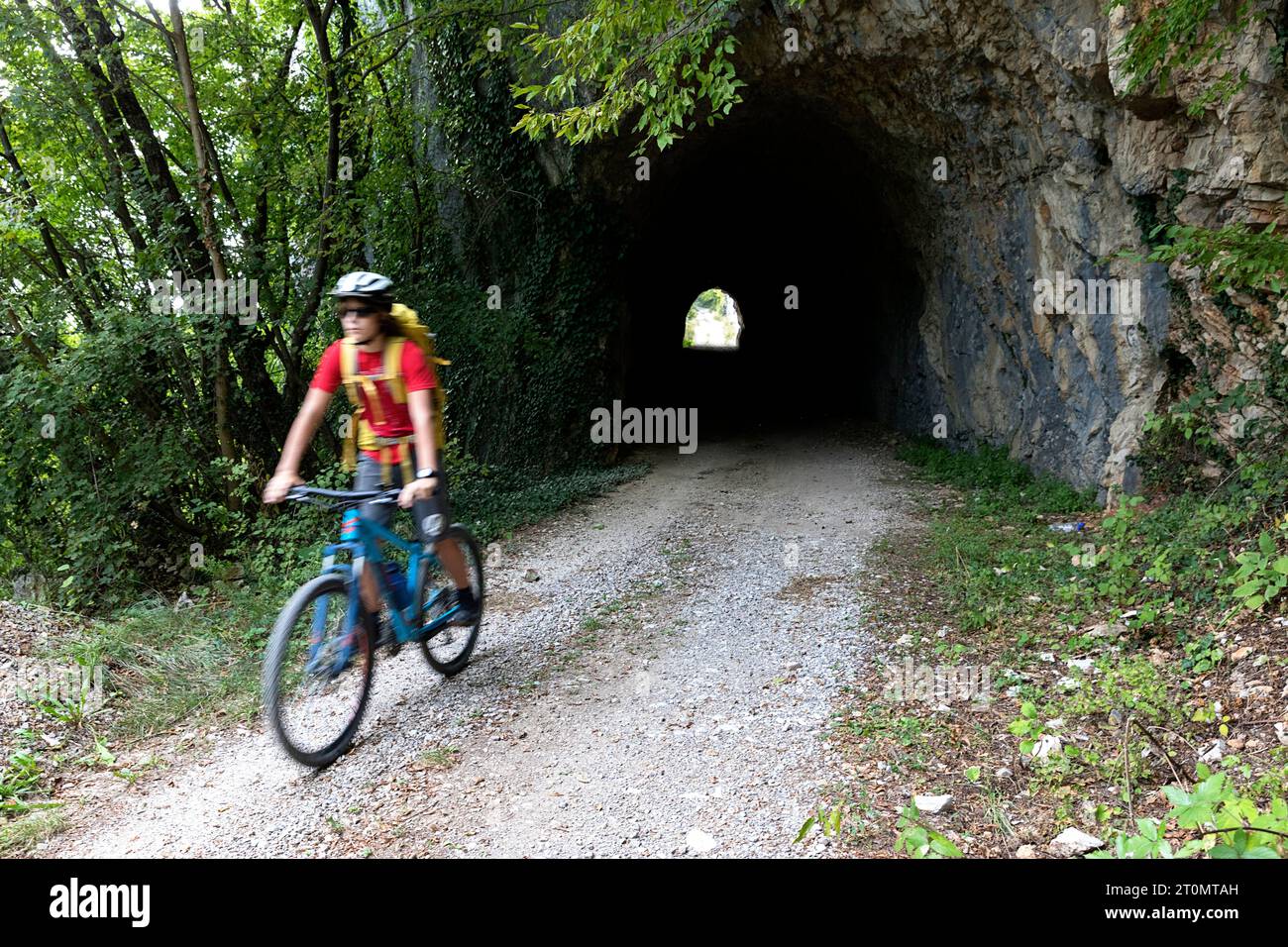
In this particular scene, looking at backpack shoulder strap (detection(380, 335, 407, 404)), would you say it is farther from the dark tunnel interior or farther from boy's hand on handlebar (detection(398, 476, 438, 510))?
the dark tunnel interior

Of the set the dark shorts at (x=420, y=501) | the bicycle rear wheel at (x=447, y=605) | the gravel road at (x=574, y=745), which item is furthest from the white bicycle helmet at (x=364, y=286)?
the gravel road at (x=574, y=745)

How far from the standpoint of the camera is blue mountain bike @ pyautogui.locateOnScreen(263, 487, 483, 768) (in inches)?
150

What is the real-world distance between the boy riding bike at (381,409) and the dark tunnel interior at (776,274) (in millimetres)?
8904

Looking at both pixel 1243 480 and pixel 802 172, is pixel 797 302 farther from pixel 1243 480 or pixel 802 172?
pixel 1243 480

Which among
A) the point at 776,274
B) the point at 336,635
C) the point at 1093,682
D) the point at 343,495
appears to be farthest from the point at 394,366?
the point at 776,274

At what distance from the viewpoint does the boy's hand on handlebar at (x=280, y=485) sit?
3.87 meters

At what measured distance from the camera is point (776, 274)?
22.7 metres

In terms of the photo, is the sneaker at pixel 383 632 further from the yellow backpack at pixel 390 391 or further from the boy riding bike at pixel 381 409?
the yellow backpack at pixel 390 391

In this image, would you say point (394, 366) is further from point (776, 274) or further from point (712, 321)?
point (712, 321)

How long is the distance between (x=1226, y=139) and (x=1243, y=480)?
8.47ft

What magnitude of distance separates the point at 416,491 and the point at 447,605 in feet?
3.64

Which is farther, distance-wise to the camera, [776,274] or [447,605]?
[776,274]
